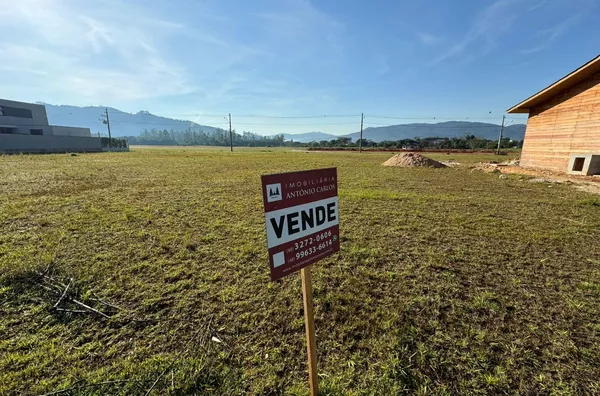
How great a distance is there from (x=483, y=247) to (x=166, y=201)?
776 cm

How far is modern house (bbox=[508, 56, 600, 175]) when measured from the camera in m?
11.3

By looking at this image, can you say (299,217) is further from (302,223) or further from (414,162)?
(414,162)

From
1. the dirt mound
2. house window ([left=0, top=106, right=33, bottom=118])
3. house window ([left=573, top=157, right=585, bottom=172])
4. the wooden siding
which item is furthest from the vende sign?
house window ([left=0, top=106, right=33, bottom=118])

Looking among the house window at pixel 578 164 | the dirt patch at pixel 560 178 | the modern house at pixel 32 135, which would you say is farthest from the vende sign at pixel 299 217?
the modern house at pixel 32 135

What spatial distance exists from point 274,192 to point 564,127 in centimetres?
1805

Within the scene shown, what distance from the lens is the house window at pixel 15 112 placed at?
44.3 meters

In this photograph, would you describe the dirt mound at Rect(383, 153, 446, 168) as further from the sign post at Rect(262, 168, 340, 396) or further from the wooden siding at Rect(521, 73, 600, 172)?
the sign post at Rect(262, 168, 340, 396)

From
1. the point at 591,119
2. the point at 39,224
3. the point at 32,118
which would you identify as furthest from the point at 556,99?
the point at 32,118

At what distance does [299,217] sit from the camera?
159 centimetres

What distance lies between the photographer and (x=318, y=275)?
11.3 feet

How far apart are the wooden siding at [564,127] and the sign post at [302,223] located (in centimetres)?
1603

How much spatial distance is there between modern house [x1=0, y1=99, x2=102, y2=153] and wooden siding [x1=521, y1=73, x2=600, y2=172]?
2053 inches

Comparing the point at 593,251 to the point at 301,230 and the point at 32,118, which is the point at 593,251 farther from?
the point at 32,118

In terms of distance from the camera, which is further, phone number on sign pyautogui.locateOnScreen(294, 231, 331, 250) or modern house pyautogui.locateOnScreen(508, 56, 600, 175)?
modern house pyautogui.locateOnScreen(508, 56, 600, 175)
